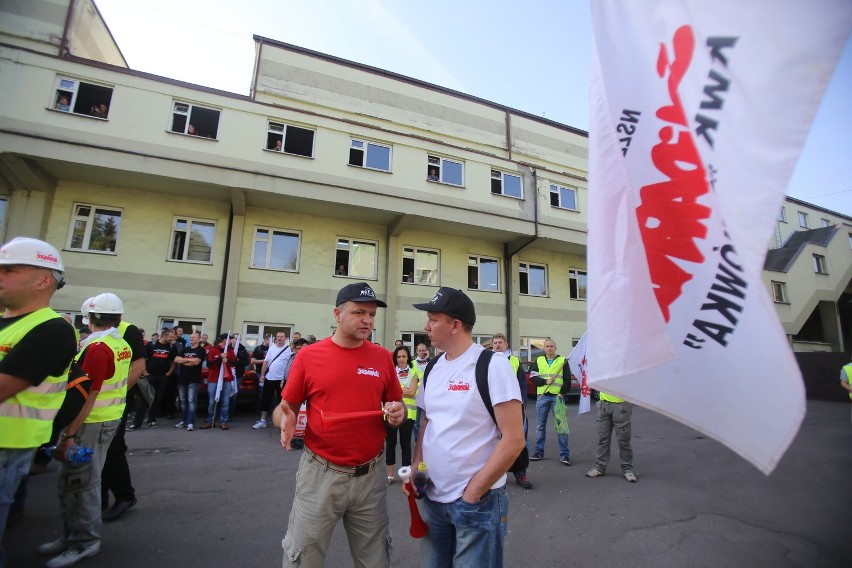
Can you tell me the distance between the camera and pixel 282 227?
49.7ft

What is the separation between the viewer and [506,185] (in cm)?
1814

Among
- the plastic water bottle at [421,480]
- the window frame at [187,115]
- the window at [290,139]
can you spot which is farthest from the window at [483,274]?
the plastic water bottle at [421,480]

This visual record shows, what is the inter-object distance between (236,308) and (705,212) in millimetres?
14836

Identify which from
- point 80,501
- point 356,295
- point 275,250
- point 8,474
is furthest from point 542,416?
point 275,250

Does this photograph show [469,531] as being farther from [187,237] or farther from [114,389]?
[187,237]

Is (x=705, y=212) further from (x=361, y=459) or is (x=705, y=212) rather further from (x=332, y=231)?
(x=332, y=231)

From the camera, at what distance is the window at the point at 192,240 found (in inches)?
548

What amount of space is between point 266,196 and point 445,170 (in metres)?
7.31

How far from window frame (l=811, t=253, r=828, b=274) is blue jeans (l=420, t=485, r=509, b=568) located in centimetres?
3520

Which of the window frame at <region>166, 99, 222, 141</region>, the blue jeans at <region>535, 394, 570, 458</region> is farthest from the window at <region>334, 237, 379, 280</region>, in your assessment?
the blue jeans at <region>535, 394, 570, 458</region>

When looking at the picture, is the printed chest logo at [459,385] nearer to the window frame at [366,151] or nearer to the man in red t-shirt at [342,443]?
the man in red t-shirt at [342,443]

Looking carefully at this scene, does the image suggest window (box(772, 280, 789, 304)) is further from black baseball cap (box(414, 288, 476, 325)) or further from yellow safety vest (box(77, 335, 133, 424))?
yellow safety vest (box(77, 335, 133, 424))

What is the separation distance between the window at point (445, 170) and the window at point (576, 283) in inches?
296

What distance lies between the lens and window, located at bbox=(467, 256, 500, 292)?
58.8 ft
